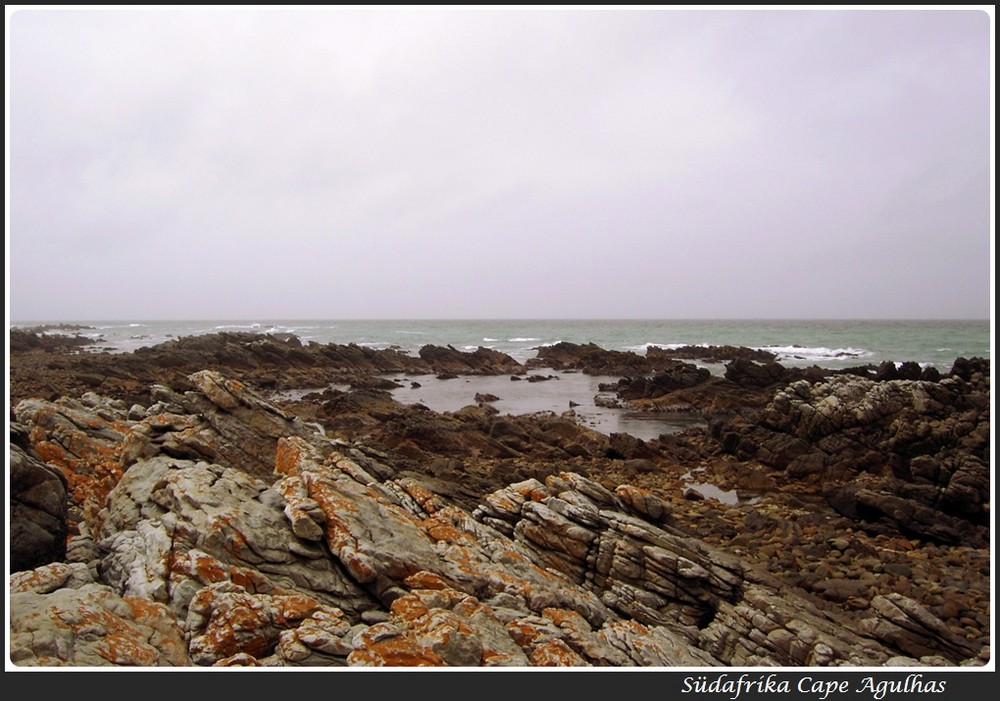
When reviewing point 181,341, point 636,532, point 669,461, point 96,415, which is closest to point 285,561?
point 636,532

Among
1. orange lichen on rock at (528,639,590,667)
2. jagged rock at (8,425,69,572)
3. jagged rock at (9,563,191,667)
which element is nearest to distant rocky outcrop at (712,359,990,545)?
orange lichen on rock at (528,639,590,667)

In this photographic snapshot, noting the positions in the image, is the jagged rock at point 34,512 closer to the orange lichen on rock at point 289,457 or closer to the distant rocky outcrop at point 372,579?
the distant rocky outcrop at point 372,579

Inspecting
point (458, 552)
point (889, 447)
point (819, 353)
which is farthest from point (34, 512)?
point (819, 353)

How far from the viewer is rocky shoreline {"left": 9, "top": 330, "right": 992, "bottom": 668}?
5.36 metres

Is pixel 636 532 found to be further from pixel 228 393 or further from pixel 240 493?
pixel 228 393

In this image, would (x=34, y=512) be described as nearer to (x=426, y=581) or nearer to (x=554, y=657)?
(x=426, y=581)

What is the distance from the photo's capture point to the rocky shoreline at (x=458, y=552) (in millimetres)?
5363

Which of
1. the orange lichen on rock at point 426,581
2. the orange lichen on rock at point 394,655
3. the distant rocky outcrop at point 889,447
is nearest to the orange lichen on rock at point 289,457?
the orange lichen on rock at point 426,581

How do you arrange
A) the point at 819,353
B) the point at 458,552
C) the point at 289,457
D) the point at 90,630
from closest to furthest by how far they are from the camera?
the point at 90,630 < the point at 458,552 < the point at 289,457 < the point at 819,353

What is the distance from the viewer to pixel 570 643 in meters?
6.09

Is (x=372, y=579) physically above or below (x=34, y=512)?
below

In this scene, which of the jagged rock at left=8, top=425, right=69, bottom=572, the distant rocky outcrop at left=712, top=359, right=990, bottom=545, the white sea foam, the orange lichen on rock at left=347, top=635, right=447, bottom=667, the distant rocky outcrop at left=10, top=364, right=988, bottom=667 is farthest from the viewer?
the white sea foam

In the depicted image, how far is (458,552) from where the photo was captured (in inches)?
301

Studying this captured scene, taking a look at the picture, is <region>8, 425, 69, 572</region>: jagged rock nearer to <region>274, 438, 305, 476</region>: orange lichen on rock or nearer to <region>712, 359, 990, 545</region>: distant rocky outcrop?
<region>274, 438, 305, 476</region>: orange lichen on rock
